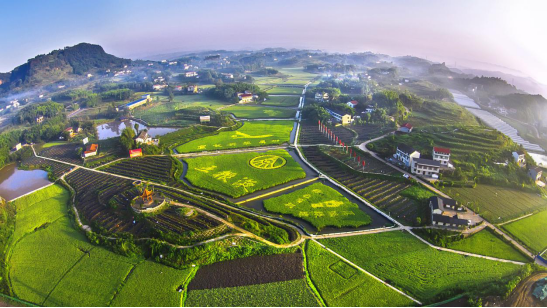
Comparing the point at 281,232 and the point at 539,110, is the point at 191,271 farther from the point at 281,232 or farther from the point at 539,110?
the point at 539,110

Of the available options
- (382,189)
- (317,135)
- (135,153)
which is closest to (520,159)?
(382,189)

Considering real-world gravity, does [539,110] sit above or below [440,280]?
above

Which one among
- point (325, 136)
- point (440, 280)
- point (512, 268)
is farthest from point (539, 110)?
point (440, 280)

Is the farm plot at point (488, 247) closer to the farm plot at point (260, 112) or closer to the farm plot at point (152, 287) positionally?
the farm plot at point (152, 287)

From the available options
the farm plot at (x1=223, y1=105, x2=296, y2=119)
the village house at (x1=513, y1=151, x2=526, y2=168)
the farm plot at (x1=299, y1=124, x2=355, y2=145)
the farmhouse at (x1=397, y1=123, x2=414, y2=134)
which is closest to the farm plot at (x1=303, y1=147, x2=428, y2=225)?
the farm plot at (x1=299, y1=124, x2=355, y2=145)

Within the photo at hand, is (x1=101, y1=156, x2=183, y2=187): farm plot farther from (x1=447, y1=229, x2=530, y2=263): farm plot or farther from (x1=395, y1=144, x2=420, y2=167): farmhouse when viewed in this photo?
(x1=447, y1=229, x2=530, y2=263): farm plot
